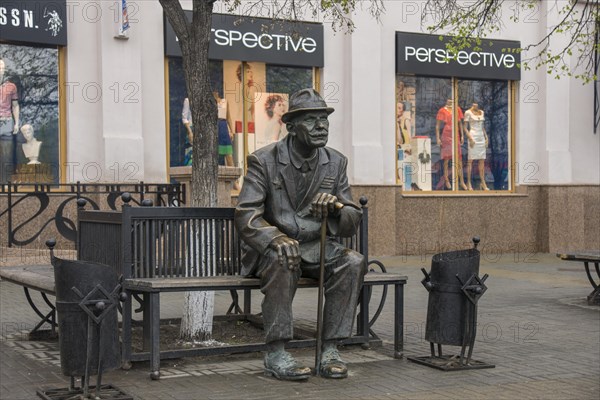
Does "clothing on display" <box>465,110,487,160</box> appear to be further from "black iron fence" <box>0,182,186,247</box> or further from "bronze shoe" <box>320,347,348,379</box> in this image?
"bronze shoe" <box>320,347,348,379</box>

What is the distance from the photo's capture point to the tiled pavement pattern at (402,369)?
6.31 m

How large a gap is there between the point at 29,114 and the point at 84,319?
10774 millimetres

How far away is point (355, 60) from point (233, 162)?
3056 mm

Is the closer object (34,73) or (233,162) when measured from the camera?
(34,73)

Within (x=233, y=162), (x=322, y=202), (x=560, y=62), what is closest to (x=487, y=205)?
(x=560, y=62)

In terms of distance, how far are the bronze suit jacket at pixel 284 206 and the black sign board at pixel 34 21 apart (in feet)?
31.4

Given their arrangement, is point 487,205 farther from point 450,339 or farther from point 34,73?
point 450,339

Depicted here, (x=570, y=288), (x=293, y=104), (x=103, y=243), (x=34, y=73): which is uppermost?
(x=34, y=73)

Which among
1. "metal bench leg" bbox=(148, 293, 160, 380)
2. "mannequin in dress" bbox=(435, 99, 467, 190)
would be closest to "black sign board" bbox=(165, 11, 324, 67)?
"mannequin in dress" bbox=(435, 99, 467, 190)

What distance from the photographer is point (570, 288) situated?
1346 centimetres

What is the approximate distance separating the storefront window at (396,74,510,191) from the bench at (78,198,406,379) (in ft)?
37.8

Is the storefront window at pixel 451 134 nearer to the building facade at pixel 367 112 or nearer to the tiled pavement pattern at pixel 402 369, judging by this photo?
the building facade at pixel 367 112

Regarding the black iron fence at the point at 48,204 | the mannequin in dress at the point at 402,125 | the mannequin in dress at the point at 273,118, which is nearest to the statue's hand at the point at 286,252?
the black iron fence at the point at 48,204

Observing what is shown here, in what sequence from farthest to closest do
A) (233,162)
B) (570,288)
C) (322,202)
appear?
(233,162)
(570,288)
(322,202)
